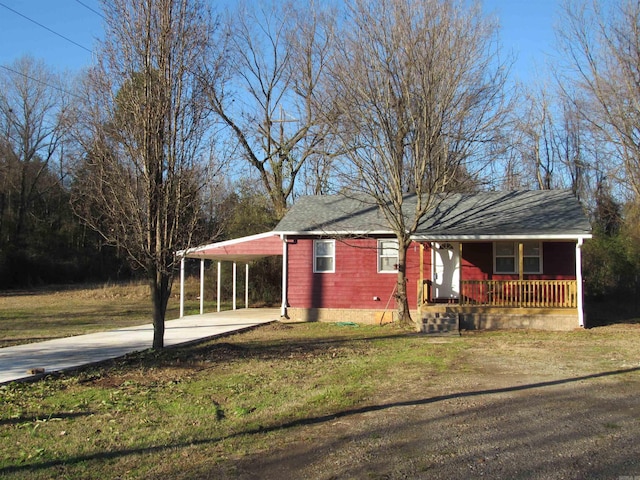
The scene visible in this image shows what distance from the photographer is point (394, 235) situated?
19.0 metres

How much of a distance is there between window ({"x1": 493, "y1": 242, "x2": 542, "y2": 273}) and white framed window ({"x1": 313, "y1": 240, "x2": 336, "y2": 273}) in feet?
16.9

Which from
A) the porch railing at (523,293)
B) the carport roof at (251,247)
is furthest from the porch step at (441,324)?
the carport roof at (251,247)

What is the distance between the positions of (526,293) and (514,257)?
1.64 metres

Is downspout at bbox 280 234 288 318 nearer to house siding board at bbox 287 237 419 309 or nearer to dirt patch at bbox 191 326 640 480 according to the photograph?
house siding board at bbox 287 237 419 309

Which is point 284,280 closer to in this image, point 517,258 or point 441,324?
point 441,324

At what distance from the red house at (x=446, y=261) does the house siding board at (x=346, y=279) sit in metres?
0.03

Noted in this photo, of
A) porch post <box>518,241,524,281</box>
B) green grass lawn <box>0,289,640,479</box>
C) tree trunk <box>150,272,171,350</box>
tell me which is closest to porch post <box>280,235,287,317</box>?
green grass lawn <box>0,289,640,479</box>

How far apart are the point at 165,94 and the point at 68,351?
5324 millimetres

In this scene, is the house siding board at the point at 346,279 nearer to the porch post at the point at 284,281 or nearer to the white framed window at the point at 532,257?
the porch post at the point at 284,281

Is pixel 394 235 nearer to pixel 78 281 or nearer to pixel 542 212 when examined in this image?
pixel 542 212

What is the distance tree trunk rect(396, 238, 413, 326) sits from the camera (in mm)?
17016

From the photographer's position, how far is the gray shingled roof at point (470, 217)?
1688 centimetres

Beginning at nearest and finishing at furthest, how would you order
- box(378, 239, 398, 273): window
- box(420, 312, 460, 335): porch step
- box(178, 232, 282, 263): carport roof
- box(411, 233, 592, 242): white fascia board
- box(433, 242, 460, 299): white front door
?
box(420, 312, 460, 335): porch step < box(411, 233, 592, 242): white fascia board < box(433, 242, 460, 299): white front door < box(378, 239, 398, 273): window < box(178, 232, 282, 263): carport roof

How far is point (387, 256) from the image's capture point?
62.8 ft
